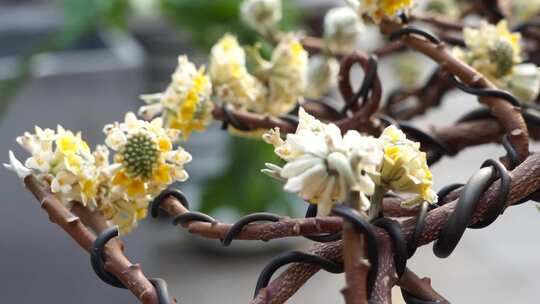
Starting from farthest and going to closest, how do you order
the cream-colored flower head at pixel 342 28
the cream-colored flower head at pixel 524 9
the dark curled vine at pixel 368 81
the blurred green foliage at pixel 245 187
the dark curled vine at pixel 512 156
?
1. the blurred green foliage at pixel 245 187
2. the cream-colored flower head at pixel 524 9
3. the cream-colored flower head at pixel 342 28
4. the dark curled vine at pixel 368 81
5. the dark curled vine at pixel 512 156

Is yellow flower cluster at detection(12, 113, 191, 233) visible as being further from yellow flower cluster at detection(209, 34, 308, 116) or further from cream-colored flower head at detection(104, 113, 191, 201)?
yellow flower cluster at detection(209, 34, 308, 116)

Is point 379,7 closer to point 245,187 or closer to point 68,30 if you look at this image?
point 68,30

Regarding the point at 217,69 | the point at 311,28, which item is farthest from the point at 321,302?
the point at 217,69

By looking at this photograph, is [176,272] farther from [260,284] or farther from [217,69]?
[260,284]

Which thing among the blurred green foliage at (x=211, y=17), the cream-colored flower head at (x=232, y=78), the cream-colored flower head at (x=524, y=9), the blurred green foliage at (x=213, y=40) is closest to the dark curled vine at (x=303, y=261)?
the cream-colored flower head at (x=232, y=78)

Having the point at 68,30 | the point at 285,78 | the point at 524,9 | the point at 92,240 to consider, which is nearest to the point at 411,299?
the point at 92,240

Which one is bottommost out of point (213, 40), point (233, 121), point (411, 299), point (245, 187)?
point (411, 299)

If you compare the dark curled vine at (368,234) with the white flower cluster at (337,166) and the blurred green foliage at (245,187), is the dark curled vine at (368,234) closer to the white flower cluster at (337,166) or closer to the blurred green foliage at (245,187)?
the white flower cluster at (337,166)
